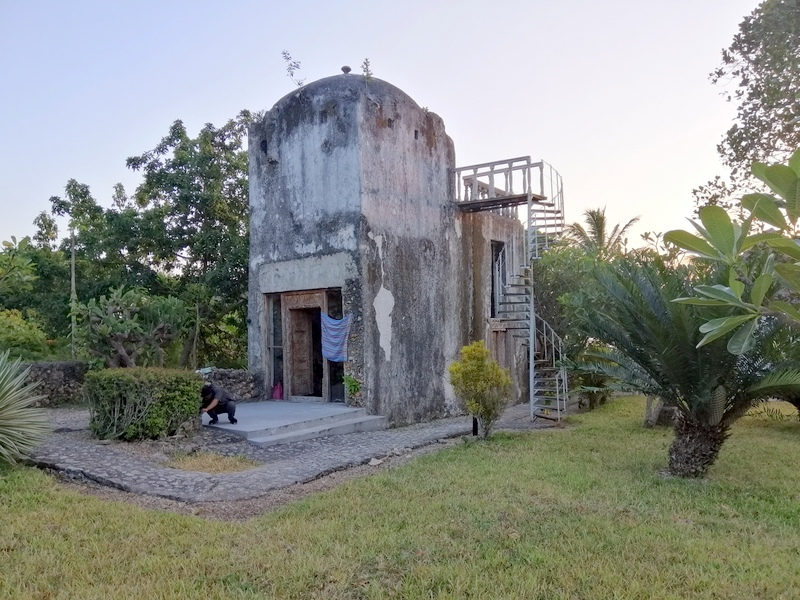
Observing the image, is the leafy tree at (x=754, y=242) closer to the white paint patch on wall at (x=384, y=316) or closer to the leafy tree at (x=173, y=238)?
the white paint patch on wall at (x=384, y=316)

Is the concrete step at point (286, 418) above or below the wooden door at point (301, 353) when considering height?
below

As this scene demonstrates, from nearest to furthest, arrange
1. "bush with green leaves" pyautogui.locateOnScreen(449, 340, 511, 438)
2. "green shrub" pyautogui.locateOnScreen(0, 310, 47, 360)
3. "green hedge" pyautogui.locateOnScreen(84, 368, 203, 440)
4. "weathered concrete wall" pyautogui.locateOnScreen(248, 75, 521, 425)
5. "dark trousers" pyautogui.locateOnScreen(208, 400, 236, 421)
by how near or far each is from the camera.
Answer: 1. "green hedge" pyautogui.locateOnScreen(84, 368, 203, 440)
2. "bush with green leaves" pyautogui.locateOnScreen(449, 340, 511, 438)
3. "dark trousers" pyautogui.locateOnScreen(208, 400, 236, 421)
4. "weathered concrete wall" pyautogui.locateOnScreen(248, 75, 521, 425)
5. "green shrub" pyautogui.locateOnScreen(0, 310, 47, 360)

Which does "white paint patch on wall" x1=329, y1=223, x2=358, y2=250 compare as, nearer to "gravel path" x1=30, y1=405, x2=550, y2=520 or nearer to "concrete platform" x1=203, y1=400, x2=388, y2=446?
"concrete platform" x1=203, y1=400, x2=388, y2=446

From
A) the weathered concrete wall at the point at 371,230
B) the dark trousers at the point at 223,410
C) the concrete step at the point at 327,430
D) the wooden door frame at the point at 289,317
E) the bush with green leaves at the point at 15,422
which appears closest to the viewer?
the bush with green leaves at the point at 15,422

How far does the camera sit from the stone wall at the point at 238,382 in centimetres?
1264

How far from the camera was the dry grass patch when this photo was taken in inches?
309

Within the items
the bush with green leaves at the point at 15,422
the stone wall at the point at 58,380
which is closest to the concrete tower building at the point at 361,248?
the stone wall at the point at 58,380

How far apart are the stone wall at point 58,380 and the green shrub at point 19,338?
0.60 m

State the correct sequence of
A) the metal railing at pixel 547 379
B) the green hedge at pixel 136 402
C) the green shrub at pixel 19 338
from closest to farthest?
the green hedge at pixel 136 402 → the metal railing at pixel 547 379 → the green shrub at pixel 19 338

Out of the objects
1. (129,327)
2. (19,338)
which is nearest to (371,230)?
(129,327)

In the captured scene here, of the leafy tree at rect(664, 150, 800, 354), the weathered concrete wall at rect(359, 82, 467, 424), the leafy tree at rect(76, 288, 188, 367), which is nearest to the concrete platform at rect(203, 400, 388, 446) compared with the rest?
the weathered concrete wall at rect(359, 82, 467, 424)

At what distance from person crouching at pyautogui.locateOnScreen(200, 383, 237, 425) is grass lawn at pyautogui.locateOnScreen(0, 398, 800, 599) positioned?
3292mm

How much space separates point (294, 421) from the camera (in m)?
10.4

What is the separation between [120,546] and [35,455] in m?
3.43
